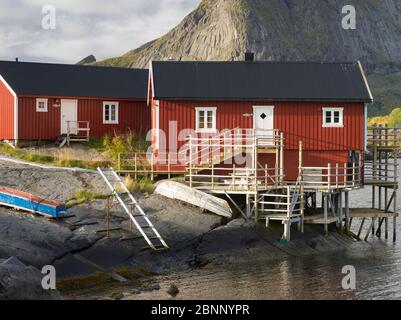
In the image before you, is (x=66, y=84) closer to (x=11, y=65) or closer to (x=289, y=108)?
(x=11, y=65)

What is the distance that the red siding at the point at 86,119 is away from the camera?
45.2 metres

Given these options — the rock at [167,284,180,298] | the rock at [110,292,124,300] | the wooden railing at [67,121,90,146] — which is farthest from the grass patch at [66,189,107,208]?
the wooden railing at [67,121,90,146]

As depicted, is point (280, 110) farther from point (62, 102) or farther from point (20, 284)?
point (20, 284)

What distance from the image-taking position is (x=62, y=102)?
4597 centimetres

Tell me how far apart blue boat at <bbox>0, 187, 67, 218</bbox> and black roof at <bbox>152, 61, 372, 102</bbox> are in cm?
1035

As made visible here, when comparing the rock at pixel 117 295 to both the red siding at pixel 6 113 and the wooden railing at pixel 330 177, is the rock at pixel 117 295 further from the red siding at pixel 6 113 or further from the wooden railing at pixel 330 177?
the red siding at pixel 6 113

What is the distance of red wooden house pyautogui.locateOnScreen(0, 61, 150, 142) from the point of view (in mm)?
45219

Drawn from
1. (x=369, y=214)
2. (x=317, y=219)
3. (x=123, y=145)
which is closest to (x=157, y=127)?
(x=123, y=145)

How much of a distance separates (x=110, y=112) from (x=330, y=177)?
17680 mm

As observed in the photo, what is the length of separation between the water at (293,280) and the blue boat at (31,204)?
5.55 metres

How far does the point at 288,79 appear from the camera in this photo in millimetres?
37781

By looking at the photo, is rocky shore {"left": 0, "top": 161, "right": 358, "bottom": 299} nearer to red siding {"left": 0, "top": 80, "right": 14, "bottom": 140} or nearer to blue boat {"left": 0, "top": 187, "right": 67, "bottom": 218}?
blue boat {"left": 0, "top": 187, "right": 67, "bottom": 218}

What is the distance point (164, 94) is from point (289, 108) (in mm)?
6568

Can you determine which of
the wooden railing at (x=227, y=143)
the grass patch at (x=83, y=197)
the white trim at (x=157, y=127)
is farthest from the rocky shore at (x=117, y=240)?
the wooden railing at (x=227, y=143)
